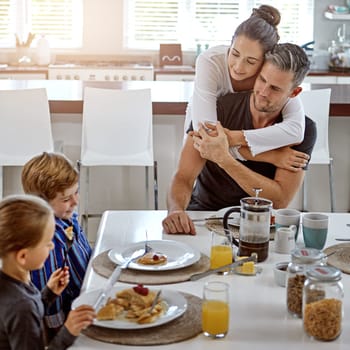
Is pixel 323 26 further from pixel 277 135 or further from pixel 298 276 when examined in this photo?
pixel 298 276

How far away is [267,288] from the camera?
1.83 m

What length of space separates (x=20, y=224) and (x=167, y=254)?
0.60m

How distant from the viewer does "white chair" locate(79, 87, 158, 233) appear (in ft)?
12.5

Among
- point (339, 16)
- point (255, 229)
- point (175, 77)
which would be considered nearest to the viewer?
point (255, 229)

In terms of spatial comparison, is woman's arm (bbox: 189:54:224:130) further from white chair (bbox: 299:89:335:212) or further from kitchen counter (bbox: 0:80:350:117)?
white chair (bbox: 299:89:335:212)

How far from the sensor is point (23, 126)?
380 cm

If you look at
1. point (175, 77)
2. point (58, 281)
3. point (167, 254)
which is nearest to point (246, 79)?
point (167, 254)

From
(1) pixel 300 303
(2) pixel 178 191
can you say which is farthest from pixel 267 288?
(2) pixel 178 191

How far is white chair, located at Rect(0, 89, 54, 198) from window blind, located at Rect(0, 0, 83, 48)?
127 inches

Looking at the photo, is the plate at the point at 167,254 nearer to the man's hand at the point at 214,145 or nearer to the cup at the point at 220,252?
the cup at the point at 220,252

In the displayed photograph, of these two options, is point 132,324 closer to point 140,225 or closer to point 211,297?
point 211,297

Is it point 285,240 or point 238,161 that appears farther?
point 238,161

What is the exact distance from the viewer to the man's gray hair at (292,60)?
2479 mm

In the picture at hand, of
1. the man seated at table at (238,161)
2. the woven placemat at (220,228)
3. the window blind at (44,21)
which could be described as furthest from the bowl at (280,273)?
the window blind at (44,21)
